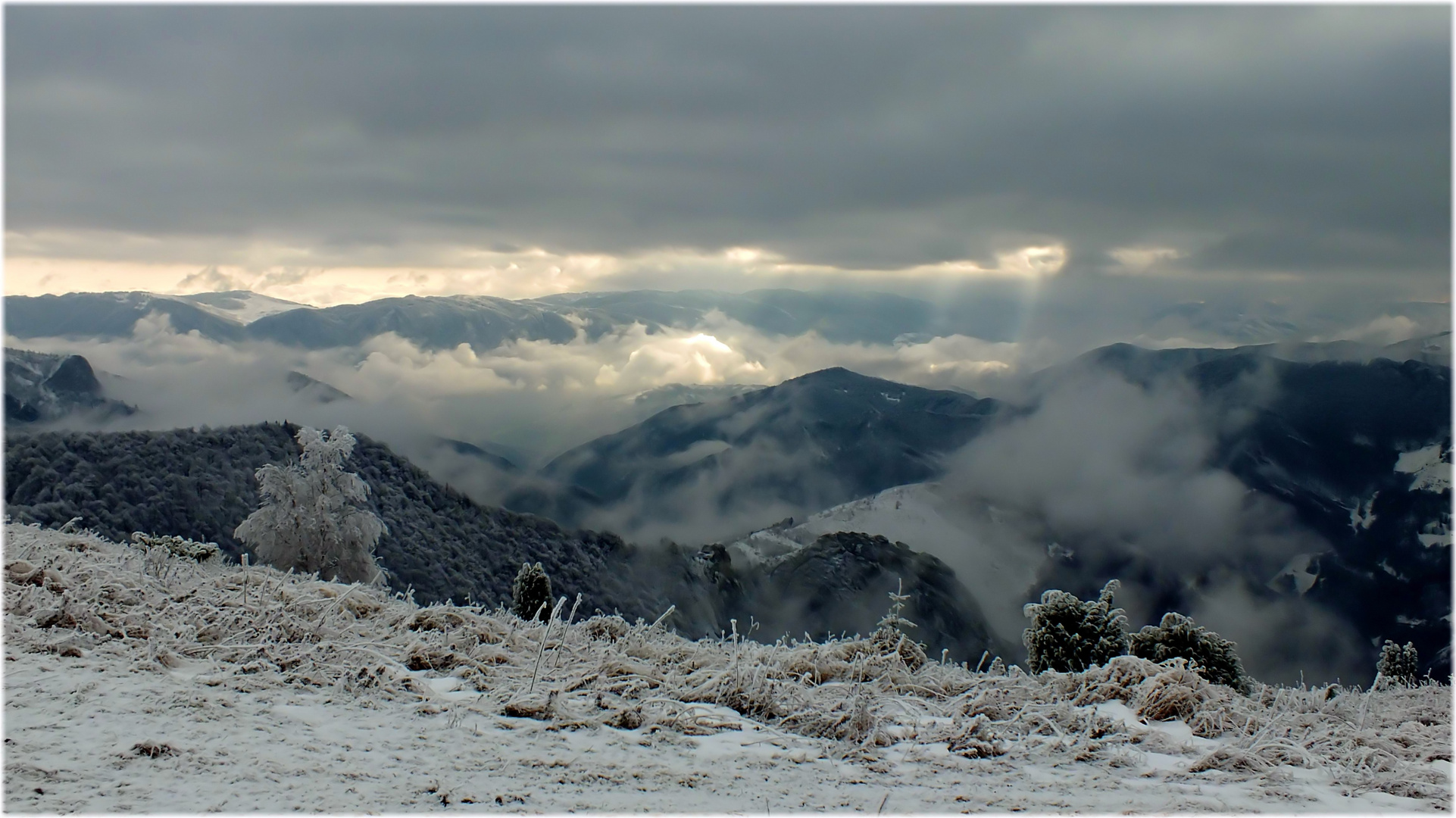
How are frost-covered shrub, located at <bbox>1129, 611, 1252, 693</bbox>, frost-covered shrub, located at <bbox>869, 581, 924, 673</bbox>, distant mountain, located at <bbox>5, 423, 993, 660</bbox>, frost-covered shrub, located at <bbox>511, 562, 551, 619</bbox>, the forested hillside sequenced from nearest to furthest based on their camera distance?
frost-covered shrub, located at <bbox>869, 581, 924, 673</bbox>
frost-covered shrub, located at <bbox>1129, 611, 1252, 693</bbox>
frost-covered shrub, located at <bbox>511, 562, 551, 619</bbox>
the forested hillside
distant mountain, located at <bbox>5, 423, 993, 660</bbox>

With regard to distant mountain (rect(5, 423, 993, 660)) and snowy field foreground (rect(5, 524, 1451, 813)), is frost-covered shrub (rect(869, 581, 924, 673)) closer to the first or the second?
Result: snowy field foreground (rect(5, 524, 1451, 813))

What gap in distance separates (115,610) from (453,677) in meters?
2.67

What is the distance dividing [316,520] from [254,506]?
44448mm

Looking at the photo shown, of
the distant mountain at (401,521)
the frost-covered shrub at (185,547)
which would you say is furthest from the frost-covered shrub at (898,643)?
the distant mountain at (401,521)

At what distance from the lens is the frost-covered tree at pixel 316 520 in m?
38.7

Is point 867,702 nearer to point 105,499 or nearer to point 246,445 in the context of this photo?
point 105,499

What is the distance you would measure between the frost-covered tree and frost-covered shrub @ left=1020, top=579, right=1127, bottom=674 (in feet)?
92.5

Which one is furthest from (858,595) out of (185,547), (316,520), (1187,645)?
(185,547)

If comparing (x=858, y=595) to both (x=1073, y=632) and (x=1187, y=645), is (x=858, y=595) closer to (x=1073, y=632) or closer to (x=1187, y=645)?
(x=1073, y=632)

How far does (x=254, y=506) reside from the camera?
76.7 metres

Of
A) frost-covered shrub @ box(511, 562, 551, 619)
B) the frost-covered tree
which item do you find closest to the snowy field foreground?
frost-covered shrub @ box(511, 562, 551, 619)

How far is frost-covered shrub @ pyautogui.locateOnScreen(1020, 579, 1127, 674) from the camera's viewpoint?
22172 mm

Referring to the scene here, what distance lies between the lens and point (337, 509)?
131 ft

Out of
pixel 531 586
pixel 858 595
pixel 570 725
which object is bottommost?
pixel 858 595
